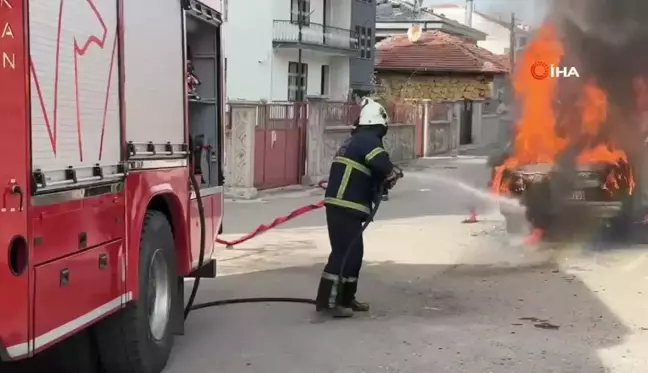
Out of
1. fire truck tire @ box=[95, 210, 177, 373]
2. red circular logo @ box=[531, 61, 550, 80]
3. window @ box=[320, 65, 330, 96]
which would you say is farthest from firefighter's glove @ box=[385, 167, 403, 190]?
window @ box=[320, 65, 330, 96]

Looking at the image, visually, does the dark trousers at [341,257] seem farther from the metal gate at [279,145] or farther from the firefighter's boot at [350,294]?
the metal gate at [279,145]

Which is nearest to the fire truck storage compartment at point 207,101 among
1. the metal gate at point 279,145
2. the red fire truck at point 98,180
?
the red fire truck at point 98,180

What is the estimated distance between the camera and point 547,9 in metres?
11.7

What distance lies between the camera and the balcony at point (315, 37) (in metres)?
34.5

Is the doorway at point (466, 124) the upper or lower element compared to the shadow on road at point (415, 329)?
upper

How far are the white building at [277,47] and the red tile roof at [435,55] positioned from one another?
30.3 feet

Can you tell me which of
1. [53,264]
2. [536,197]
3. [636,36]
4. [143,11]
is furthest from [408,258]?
[53,264]

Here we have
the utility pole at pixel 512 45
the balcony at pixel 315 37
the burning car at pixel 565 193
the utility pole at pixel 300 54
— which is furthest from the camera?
the utility pole at pixel 300 54

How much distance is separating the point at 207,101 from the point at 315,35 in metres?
30.6

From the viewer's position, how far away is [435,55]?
48.2 metres

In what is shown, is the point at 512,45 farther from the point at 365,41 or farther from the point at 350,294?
the point at 365,41

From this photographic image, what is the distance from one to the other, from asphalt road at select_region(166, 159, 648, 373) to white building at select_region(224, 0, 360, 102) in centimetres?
2173

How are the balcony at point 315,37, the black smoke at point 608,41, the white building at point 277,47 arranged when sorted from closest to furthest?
the black smoke at point 608,41, the white building at point 277,47, the balcony at point 315,37

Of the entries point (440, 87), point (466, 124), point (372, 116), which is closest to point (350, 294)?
point (372, 116)
